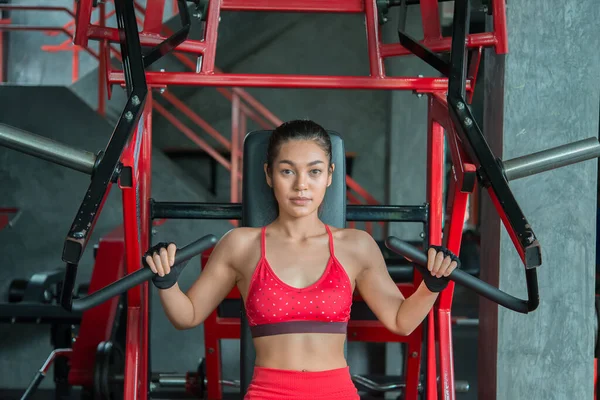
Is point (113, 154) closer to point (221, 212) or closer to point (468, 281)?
point (221, 212)

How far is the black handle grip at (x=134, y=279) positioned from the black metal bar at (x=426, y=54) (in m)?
0.99

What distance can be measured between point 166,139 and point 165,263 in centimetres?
742

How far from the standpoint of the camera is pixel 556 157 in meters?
1.96

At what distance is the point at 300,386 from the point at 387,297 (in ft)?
1.13

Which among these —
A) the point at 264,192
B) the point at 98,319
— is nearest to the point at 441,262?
the point at 264,192

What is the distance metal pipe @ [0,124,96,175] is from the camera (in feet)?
5.90

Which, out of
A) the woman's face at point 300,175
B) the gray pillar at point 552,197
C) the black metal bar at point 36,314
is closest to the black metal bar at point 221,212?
the gray pillar at point 552,197

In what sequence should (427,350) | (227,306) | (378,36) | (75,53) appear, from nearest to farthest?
(427,350) < (378,36) < (227,306) < (75,53)

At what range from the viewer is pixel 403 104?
6.13 meters

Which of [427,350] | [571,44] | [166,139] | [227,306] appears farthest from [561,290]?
[166,139]

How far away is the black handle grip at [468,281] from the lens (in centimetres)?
166

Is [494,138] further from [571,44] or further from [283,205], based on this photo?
[283,205]

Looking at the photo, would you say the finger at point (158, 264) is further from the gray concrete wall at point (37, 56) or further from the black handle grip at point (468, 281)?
the gray concrete wall at point (37, 56)

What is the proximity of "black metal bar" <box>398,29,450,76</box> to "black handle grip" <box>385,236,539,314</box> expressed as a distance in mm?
755
